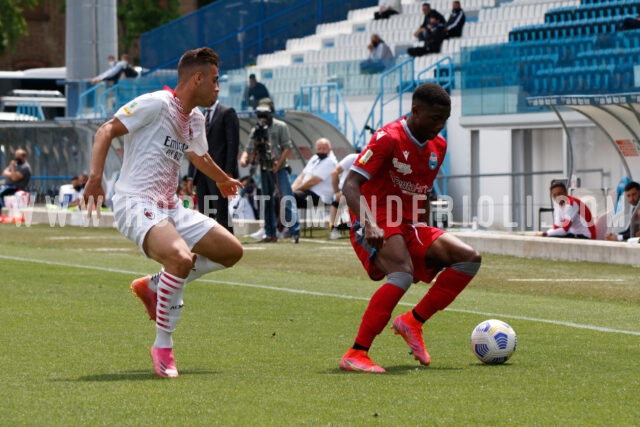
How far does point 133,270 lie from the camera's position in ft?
53.2

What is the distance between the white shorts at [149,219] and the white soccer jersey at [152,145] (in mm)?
52

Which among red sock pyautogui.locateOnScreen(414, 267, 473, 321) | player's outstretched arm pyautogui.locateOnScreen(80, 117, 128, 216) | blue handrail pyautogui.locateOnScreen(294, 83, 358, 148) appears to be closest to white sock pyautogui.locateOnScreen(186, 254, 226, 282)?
player's outstretched arm pyautogui.locateOnScreen(80, 117, 128, 216)

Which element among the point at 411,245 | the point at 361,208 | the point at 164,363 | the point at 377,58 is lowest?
the point at 164,363

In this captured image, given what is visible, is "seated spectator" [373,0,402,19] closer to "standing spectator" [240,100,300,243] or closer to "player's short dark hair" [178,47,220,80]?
"standing spectator" [240,100,300,243]

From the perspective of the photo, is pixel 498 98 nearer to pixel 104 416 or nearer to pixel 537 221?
pixel 537 221

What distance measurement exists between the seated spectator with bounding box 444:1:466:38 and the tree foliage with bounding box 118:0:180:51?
26045mm

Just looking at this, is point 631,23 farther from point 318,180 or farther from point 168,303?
point 168,303

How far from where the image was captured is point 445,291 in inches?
336

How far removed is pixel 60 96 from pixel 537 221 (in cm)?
2838

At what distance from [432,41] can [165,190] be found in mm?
23649

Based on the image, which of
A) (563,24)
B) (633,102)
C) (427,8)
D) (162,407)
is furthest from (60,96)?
(162,407)

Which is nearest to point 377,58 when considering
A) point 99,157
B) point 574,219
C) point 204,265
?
point 574,219

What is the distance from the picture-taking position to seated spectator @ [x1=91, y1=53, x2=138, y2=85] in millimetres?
38438

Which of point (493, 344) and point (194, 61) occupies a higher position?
point (194, 61)
